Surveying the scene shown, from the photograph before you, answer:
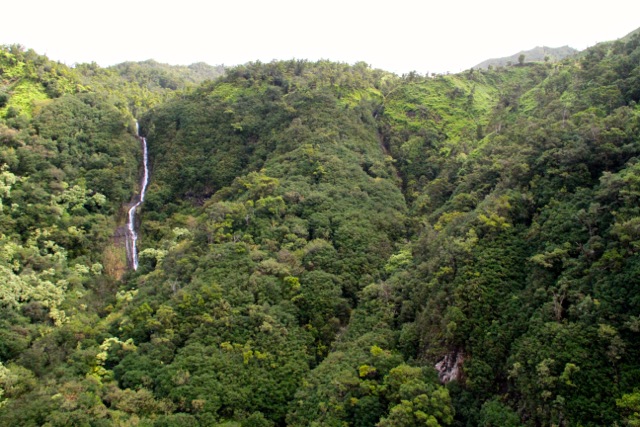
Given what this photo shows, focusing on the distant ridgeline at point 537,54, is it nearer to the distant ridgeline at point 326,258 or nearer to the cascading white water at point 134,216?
the distant ridgeline at point 326,258

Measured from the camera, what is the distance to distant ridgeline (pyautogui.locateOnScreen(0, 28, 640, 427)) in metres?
25.4

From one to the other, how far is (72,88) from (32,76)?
4.76 meters

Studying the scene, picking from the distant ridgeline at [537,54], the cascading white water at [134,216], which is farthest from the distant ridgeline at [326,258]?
the distant ridgeline at [537,54]

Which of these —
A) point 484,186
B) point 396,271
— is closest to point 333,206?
point 396,271

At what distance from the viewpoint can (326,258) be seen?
41625 millimetres

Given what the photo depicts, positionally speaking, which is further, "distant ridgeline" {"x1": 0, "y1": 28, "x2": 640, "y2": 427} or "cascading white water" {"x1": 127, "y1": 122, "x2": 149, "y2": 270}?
"cascading white water" {"x1": 127, "y1": 122, "x2": 149, "y2": 270}

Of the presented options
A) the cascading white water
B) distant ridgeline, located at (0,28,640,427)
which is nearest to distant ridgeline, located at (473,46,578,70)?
distant ridgeline, located at (0,28,640,427)

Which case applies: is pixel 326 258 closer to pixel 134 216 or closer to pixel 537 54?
pixel 134 216

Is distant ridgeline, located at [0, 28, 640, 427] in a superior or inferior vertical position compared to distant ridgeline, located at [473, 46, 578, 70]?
inferior

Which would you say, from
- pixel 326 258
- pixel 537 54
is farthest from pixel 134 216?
pixel 537 54

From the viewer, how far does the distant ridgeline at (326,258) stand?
25422 millimetres

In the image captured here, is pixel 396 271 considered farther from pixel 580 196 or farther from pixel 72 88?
pixel 72 88

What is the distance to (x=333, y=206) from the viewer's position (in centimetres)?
4797

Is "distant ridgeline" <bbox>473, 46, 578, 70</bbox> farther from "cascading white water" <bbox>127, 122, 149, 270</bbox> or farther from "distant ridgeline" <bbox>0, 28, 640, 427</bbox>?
"cascading white water" <bbox>127, 122, 149, 270</bbox>
